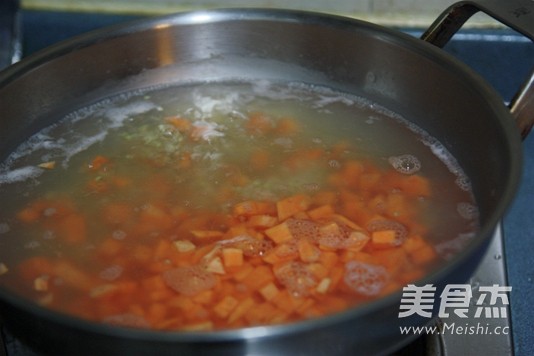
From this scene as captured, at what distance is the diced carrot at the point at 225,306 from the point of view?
885 mm

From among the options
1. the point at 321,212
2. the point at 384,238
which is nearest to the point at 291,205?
the point at 321,212

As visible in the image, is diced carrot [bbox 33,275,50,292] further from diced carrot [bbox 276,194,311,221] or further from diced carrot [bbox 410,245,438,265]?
diced carrot [bbox 410,245,438,265]

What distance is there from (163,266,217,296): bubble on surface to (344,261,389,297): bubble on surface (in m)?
0.17

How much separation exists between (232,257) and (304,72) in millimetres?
495

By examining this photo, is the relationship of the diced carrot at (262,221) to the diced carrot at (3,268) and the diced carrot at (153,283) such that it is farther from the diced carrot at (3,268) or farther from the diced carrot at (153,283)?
the diced carrot at (3,268)

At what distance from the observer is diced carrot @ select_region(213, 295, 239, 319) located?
88cm

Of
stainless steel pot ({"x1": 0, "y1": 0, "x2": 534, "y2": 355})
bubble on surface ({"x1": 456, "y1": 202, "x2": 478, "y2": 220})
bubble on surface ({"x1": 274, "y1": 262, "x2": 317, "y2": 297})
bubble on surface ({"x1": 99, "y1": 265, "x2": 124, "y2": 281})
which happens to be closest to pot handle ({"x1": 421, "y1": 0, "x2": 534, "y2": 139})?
stainless steel pot ({"x1": 0, "y1": 0, "x2": 534, "y2": 355})

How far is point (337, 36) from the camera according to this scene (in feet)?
4.18

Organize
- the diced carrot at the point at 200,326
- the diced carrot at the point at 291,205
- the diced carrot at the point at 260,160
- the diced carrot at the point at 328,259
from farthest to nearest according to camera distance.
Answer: the diced carrot at the point at 260,160 → the diced carrot at the point at 291,205 → the diced carrot at the point at 328,259 → the diced carrot at the point at 200,326

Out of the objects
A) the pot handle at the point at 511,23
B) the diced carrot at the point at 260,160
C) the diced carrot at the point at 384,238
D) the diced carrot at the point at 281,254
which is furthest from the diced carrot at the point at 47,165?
the pot handle at the point at 511,23

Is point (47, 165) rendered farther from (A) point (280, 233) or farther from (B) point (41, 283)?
(A) point (280, 233)

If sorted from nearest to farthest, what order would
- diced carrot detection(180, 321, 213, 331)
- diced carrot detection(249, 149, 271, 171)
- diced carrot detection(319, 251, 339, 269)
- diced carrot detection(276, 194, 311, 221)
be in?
diced carrot detection(180, 321, 213, 331) → diced carrot detection(319, 251, 339, 269) → diced carrot detection(276, 194, 311, 221) → diced carrot detection(249, 149, 271, 171)

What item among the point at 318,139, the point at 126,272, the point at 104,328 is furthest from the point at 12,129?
the point at 104,328

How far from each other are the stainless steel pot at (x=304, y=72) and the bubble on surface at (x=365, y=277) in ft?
0.29
